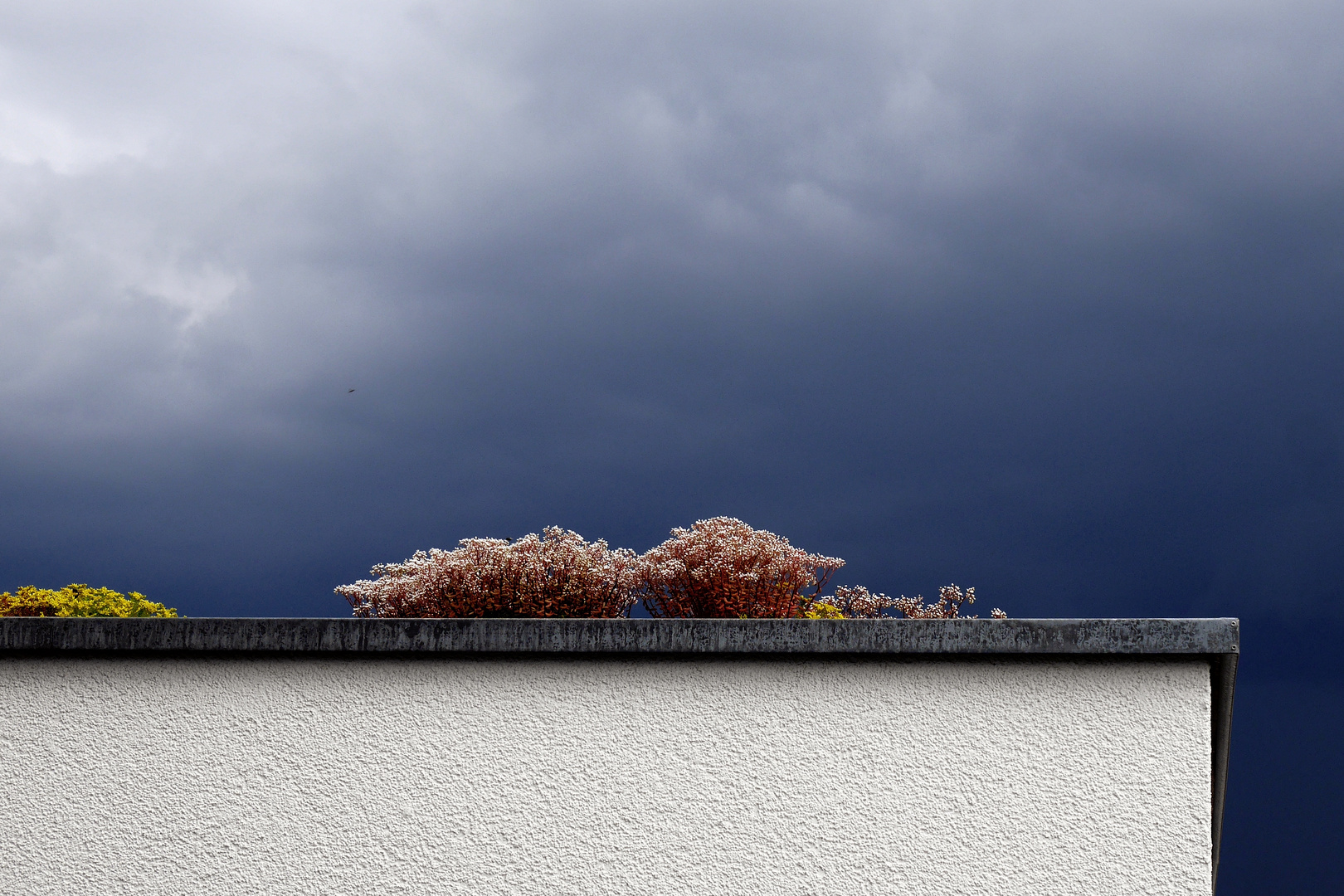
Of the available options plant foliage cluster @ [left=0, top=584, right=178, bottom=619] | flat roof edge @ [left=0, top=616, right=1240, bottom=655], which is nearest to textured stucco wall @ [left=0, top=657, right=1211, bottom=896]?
flat roof edge @ [left=0, top=616, right=1240, bottom=655]

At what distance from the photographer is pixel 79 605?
7938 millimetres

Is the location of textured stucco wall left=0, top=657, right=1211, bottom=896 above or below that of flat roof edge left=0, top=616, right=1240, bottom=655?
below

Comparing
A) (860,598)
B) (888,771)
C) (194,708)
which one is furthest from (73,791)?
(860,598)

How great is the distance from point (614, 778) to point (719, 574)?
201 centimetres

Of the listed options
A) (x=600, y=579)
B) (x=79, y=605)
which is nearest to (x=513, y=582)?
(x=600, y=579)

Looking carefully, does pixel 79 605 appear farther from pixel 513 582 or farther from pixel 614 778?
pixel 614 778

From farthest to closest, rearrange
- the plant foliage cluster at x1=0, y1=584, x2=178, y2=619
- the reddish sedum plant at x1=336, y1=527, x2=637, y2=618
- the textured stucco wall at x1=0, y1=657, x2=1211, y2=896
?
the plant foliage cluster at x1=0, y1=584, x2=178, y2=619
the reddish sedum plant at x1=336, y1=527, x2=637, y2=618
the textured stucco wall at x1=0, y1=657, x2=1211, y2=896

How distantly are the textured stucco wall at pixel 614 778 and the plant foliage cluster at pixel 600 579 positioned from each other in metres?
1.44

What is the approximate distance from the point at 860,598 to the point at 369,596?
3.49 m

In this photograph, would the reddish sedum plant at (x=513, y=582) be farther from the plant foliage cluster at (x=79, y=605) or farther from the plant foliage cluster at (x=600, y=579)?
the plant foliage cluster at (x=79, y=605)

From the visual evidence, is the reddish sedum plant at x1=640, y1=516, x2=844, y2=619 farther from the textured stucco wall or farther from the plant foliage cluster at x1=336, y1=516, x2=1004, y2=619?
the textured stucco wall

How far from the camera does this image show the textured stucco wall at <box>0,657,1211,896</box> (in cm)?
362

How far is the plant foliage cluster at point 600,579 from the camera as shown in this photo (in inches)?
210

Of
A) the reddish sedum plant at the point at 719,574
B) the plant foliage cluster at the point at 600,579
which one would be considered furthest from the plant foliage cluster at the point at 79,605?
the reddish sedum plant at the point at 719,574
